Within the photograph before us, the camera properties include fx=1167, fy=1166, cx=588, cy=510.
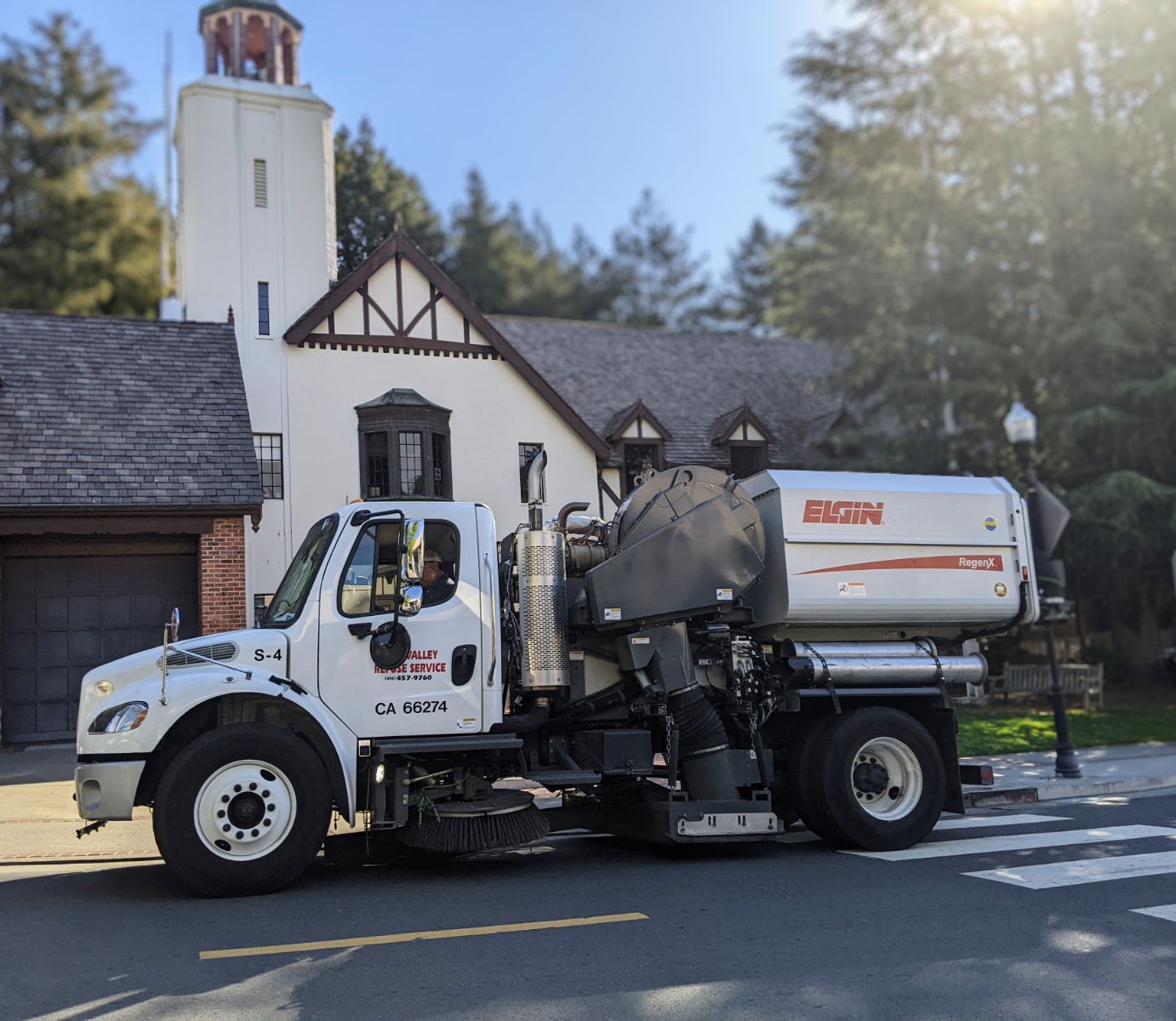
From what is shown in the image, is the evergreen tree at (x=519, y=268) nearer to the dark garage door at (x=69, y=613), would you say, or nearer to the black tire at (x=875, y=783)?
the dark garage door at (x=69, y=613)

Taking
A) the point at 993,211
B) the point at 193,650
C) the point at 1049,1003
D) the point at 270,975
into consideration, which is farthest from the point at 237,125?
the point at 1049,1003

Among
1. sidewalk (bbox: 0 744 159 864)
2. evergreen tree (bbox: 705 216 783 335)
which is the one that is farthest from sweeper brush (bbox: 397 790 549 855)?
evergreen tree (bbox: 705 216 783 335)

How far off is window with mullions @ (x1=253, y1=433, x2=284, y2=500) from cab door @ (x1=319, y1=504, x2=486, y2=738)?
13048mm

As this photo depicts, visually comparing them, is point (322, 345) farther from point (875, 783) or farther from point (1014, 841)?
point (1014, 841)

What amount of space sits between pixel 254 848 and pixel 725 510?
4174 mm

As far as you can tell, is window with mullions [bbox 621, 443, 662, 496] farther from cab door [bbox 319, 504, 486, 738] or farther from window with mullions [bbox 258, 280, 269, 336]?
cab door [bbox 319, 504, 486, 738]

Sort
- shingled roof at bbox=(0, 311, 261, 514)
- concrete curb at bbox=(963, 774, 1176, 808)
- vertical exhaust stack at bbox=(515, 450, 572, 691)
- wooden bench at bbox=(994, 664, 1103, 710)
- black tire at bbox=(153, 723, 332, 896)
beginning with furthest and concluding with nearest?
wooden bench at bbox=(994, 664, 1103, 710)
shingled roof at bbox=(0, 311, 261, 514)
concrete curb at bbox=(963, 774, 1176, 808)
vertical exhaust stack at bbox=(515, 450, 572, 691)
black tire at bbox=(153, 723, 332, 896)

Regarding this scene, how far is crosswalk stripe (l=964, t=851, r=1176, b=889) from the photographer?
308 inches

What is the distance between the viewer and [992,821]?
1084 cm

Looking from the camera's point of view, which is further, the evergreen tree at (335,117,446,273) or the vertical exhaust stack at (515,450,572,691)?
the evergreen tree at (335,117,446,273)

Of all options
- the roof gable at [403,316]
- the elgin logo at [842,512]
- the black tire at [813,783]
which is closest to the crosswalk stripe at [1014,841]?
the black tire at [813,783]

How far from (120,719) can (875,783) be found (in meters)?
5.74

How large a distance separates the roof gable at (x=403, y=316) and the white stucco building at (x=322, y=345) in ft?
0.09

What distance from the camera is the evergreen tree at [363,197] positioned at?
21.7 m
